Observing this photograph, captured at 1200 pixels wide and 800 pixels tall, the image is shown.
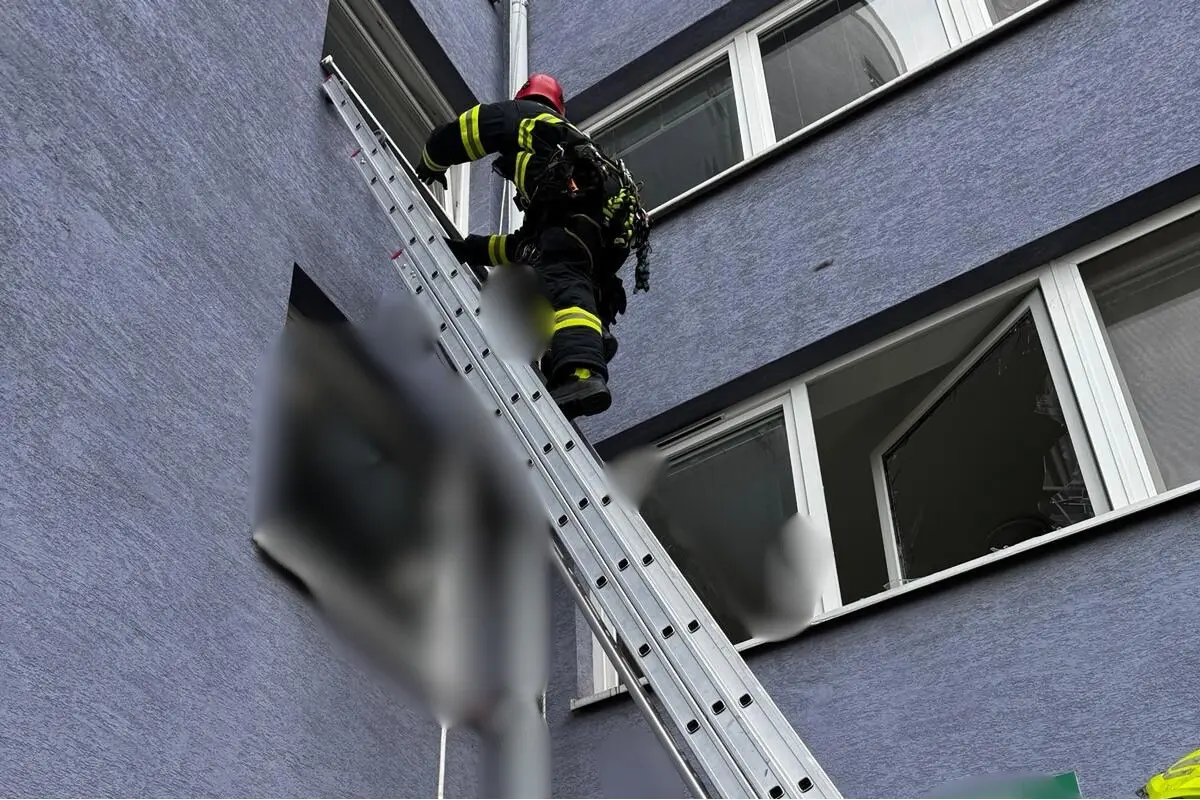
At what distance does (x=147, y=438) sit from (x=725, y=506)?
2.53m

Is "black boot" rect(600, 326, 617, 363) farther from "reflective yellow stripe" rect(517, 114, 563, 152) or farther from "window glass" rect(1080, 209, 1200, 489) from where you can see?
"window glass" rect(1080, 209, 1200, 489)

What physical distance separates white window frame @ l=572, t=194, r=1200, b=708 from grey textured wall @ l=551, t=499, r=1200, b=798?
0.10 meters

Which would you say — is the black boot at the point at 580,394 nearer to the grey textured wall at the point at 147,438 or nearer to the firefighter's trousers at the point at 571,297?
the firefighter's trousers at the point at 571,297

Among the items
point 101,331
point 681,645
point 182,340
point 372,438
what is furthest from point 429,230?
point 681,645

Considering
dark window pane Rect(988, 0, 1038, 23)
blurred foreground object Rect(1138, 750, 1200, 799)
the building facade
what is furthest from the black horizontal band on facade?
blurred foreground object Rect(1138, 750, 1200, 799)

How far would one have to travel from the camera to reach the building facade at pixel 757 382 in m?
3.43

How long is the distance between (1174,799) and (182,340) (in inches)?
117

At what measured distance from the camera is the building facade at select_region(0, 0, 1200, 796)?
135 inches

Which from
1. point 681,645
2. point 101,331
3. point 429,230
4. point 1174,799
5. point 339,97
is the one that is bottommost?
point 1174,799

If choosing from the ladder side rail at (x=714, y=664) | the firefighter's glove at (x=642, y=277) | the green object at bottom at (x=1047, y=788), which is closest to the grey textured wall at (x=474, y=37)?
the firefighter's glove at (x=642, y=277)

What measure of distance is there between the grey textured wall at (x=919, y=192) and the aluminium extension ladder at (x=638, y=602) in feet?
5.01

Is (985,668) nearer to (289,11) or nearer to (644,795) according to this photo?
(644,795)

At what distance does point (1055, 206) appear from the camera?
497 cm

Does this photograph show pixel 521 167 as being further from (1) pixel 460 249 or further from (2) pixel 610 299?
(2) pixel 610 299
